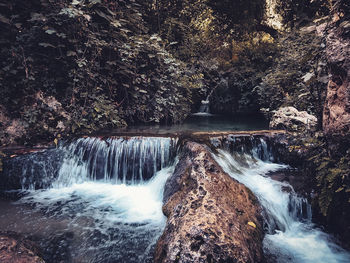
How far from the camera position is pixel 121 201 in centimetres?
500

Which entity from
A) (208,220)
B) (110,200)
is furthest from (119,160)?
(208,220)

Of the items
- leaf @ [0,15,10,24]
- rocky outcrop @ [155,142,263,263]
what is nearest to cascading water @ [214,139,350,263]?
rocky outcrop @ [155,142,263,263]

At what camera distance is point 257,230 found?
3.24 m

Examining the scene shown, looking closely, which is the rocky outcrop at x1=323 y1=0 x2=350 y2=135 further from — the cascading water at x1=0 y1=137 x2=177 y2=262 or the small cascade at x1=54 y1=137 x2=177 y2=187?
the small cascade at x1=54 y1=137 x2=177 y2=187

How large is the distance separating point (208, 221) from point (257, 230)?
1.01 m

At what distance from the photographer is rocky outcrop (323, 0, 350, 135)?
311 centimetres

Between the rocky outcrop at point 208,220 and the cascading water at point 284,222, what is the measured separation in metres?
0.39

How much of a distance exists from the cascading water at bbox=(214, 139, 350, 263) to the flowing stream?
0.05ft

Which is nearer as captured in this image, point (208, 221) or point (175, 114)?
point (208, 221)

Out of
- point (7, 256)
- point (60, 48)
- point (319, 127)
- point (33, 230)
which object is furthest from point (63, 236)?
point (60, 48)

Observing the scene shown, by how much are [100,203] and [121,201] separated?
478 mm

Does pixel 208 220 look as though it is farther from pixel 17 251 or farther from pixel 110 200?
pixel 110 200

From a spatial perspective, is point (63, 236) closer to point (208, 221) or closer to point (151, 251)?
point (151, 251)

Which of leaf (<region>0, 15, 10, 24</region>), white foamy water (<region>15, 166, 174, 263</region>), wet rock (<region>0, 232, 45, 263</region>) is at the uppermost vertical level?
leaf (<region>0, 15, 10, 24</region>)
